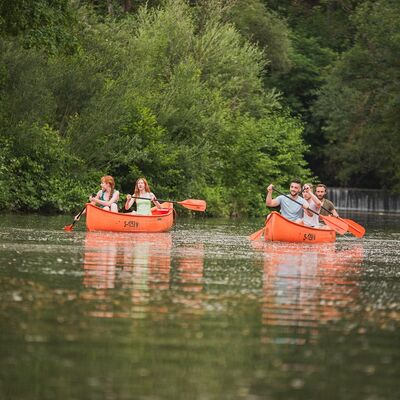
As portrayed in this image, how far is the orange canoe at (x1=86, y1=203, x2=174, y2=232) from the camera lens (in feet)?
105

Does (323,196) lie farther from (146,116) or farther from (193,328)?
(193,328)

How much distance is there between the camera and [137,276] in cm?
1734

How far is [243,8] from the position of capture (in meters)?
76.0

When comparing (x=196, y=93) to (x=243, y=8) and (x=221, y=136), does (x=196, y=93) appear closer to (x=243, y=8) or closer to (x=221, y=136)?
(x=221, y=136)

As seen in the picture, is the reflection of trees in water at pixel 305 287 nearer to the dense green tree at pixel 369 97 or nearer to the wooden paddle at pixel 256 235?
the wooden paddle at pixel 256 235

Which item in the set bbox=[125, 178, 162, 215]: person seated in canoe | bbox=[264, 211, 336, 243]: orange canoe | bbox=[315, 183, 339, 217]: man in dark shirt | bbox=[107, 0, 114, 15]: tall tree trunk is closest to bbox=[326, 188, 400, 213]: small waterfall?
bbox=[107, 0, 114, 15]: tall tree trunk

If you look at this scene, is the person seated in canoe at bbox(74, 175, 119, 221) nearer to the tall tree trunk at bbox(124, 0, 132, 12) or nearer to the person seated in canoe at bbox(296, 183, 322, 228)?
the person seated in canoe at bbox(296, 183, 322, 228)

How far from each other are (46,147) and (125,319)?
32.7 metres

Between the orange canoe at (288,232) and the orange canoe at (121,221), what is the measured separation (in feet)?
13.0

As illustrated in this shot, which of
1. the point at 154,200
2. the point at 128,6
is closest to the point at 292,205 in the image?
the point at 154,200

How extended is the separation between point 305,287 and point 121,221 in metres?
16.0

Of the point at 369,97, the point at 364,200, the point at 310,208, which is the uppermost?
the point at 369,97

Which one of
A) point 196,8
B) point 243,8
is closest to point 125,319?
point 196,8

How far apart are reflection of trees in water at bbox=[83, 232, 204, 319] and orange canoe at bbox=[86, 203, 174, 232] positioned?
4.18 m
